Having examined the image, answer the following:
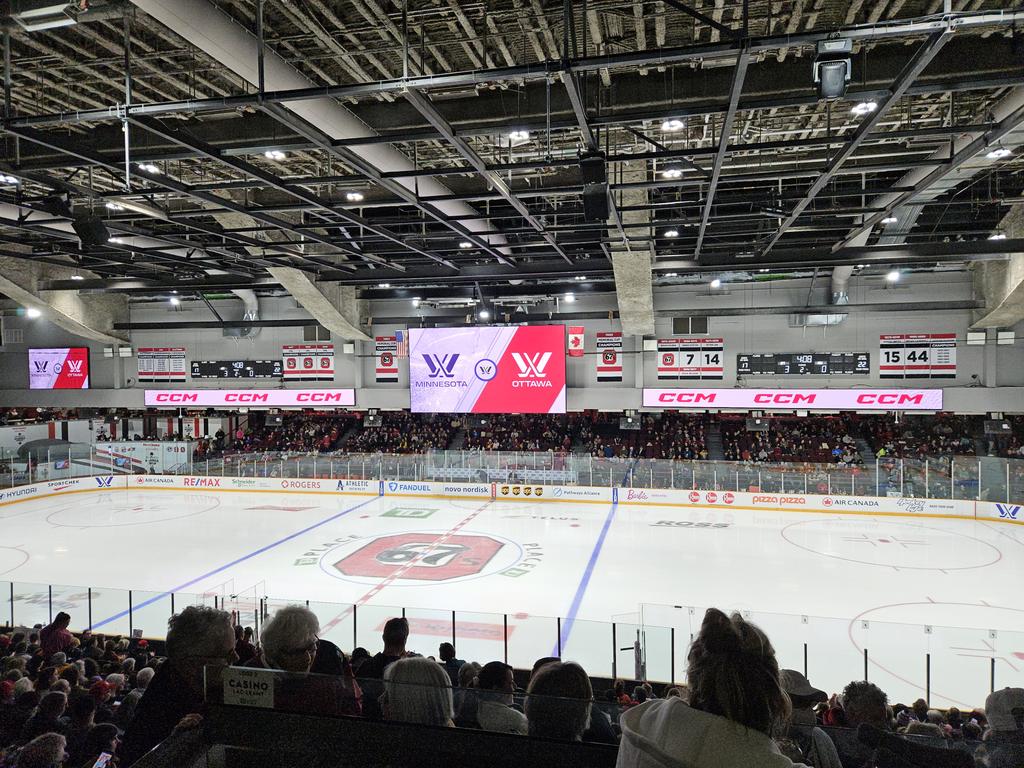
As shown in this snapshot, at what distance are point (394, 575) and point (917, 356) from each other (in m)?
18.6

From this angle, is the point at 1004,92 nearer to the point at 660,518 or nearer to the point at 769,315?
the point at 660,518

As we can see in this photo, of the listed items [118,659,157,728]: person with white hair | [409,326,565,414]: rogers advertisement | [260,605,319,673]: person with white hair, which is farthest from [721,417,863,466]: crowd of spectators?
[260,605,319,673]: person with white hair

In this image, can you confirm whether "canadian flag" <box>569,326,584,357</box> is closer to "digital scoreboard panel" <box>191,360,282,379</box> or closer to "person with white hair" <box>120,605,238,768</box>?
"digital scoreboard panel" <box>191,360,282,379</box>

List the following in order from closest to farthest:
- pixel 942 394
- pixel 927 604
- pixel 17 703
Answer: pixel 17 703
pixel 927 604
pixel 942 394

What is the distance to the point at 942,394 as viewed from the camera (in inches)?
781

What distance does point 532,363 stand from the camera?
20172mm

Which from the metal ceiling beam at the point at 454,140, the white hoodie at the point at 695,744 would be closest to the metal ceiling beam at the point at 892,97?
the metal ceiling beam at the point at 454,140

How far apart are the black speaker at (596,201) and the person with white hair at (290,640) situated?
18.1ft

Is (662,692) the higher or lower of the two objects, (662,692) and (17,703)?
the lower

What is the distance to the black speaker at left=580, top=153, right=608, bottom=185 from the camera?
264 inches

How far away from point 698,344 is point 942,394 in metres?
7.64

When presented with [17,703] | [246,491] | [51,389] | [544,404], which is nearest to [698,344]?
[544,404]

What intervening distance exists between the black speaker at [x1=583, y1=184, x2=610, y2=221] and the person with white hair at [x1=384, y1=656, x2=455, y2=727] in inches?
225

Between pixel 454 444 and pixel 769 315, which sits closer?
pixel 769 315
